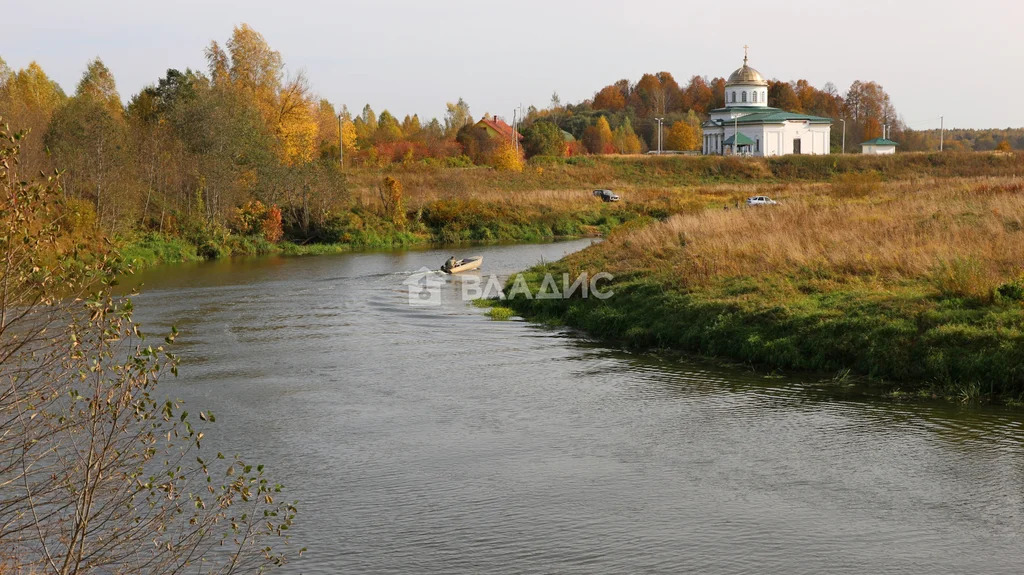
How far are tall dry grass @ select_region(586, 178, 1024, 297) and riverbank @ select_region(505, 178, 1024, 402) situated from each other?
53 mm

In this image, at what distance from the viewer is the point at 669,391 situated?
53.4 feet

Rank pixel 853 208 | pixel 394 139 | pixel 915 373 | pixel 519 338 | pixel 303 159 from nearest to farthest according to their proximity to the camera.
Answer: pixel 915 373, pixel 519 338, pixel 853 208, pixel 303 159, pixel 394 139

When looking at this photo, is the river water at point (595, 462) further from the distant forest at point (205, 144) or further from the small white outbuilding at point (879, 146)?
the small white outbuilding at point (879, 146)

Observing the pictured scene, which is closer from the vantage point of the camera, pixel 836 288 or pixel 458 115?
pixel 836 288

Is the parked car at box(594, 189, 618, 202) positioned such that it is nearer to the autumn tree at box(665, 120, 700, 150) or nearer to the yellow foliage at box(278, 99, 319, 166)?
the yellow foliage at box(278, 99, 319, 166)

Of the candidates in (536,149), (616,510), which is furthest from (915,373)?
(536,149)

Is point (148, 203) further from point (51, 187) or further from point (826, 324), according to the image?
point (51, 187)

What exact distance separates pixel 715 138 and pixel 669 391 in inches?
3536

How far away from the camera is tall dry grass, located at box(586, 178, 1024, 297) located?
1959 centimetres

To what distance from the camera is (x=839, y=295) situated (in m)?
19.0

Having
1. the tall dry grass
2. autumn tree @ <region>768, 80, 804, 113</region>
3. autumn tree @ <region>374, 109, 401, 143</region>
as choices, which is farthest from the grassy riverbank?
autumn tree @ <region>768, 80, 804, 113</region>

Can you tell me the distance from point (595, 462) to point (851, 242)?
45.2ft

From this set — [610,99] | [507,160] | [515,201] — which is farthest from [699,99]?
[515,201]

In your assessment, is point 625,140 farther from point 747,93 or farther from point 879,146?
point 879,146
